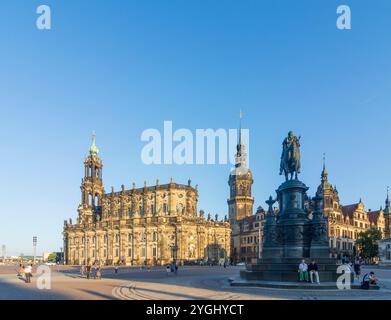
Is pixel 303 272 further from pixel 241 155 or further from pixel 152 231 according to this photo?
pixel 241 155

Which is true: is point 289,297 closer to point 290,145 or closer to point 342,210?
point 290,145

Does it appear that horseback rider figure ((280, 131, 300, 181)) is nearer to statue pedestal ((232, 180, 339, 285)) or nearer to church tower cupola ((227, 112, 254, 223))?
statue pedestal ((232, 180, 339, 285))

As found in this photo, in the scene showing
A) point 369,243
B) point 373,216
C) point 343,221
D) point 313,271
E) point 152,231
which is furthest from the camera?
point 373,216

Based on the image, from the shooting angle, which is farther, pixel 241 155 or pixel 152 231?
pixel 241 155

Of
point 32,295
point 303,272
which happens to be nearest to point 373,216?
point 303,272

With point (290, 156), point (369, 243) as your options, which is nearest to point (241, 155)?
point (369, 243)

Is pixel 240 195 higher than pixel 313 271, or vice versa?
pixel 240 195

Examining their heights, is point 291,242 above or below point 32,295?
above

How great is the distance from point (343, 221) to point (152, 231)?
42.3 m

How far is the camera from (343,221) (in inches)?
3875

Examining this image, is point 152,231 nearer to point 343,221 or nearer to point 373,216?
point 343,221

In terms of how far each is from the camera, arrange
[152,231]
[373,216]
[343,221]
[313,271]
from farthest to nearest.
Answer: [373,216] → [343,221] → [152,231] → [313,271]

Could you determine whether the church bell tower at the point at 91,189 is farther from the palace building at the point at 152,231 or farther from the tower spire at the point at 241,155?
the tower spire at the point at 241,155

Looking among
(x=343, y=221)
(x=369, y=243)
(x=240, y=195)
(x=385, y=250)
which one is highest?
(x=240, y=195)
